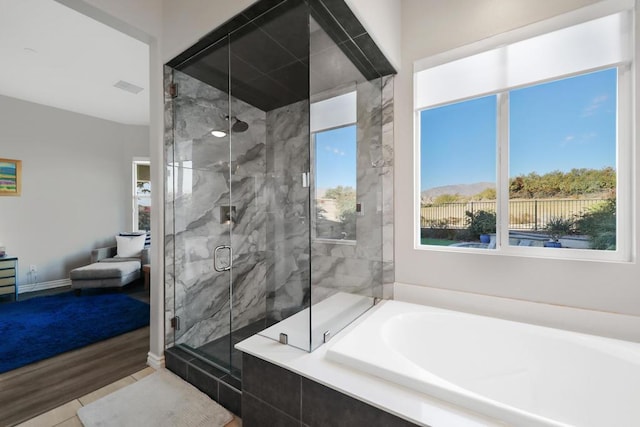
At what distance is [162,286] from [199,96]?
1699mm

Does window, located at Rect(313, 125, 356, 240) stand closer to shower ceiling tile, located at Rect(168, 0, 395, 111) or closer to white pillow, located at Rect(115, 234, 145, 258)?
shower ceiling tile, located at Rect(168, 0, 395, 111)

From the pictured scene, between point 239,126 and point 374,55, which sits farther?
point 239,126

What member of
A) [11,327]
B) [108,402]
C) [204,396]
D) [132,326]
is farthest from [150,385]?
[11,327]

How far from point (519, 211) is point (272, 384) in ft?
6.12

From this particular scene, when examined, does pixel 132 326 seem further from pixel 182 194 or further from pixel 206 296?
pixel 182 194

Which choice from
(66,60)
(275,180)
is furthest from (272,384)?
(66,60)

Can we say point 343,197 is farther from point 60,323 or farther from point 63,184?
point 63,184

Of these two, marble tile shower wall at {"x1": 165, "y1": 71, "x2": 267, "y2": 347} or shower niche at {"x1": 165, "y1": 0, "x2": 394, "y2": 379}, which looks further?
marble tile shower wall at {"x1": 165, "y1": 71, "x2": 267, "y2": 347}

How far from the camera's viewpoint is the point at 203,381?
192cm

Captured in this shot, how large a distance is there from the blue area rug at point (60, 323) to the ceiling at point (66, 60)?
291cm

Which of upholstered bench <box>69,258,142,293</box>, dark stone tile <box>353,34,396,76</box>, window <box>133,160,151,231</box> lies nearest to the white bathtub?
dark stone tile <box>353,34,396,76</box>

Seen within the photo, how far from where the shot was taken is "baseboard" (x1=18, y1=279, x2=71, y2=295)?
428cm

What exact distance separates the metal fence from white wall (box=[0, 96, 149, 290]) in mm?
5526

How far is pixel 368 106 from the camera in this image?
2.18 metres
